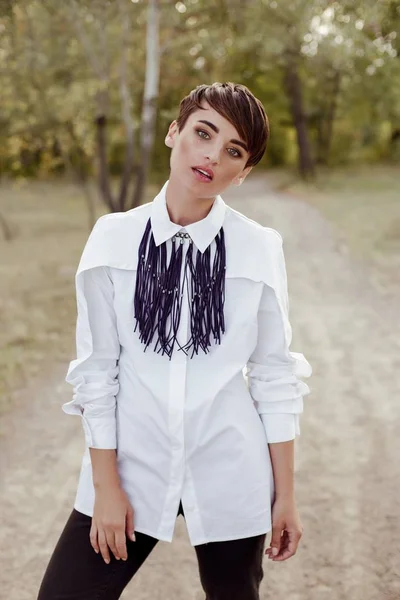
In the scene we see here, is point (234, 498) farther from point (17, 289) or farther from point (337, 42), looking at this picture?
point (337, 42)

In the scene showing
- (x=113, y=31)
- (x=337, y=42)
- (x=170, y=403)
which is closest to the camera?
(x=170, y=403)

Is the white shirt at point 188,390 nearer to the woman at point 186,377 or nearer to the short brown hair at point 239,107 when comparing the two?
the woman at point 186,377

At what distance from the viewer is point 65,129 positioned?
581 inches

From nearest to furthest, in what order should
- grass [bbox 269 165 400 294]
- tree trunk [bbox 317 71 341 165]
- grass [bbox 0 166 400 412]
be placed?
grass [bbox 0 166 400 412], grass [bbox 269 165 400 294], tree trunk [bbox 317 71 341 165]

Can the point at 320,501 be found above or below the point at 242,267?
below

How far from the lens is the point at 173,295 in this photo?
1.87 m

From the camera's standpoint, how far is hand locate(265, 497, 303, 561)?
193 cm

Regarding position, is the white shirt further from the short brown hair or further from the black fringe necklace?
the short brown hair

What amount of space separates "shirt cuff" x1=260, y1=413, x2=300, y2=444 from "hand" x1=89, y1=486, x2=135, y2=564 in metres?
0.43

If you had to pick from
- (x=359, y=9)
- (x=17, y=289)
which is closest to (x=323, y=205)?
(x=17, y=289)

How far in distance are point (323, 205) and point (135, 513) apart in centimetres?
1871

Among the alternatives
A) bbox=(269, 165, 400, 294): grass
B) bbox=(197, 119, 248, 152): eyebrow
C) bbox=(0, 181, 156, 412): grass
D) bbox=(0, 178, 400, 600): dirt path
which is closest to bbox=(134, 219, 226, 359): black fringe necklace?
bbox=(197, 119, 248, 152): eyebrow

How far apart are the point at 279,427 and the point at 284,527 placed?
0.29 meters

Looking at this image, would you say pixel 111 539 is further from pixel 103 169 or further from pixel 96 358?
pixel 103 169
